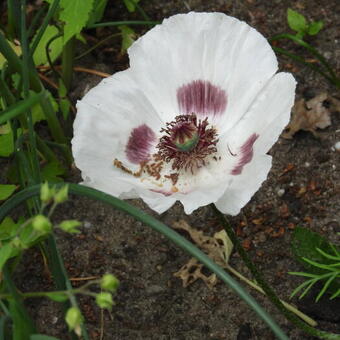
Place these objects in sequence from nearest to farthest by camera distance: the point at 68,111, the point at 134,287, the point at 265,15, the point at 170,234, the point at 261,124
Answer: the point at 170,234 → the point at 261,124 → the point at 134,287 → the point at 68,111 → the point at 265,15

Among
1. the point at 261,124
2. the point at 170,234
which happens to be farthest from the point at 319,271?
the point at 170,234

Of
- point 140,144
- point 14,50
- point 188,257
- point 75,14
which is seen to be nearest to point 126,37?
point 14,50

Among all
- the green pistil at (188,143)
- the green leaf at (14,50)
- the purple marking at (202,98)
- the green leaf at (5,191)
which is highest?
the purple marking at (202,98)

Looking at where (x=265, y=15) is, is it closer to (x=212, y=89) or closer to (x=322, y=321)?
(x=212, y=89)

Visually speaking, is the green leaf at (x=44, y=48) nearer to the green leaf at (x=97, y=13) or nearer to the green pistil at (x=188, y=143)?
the green leaf at (x=97, y=13)

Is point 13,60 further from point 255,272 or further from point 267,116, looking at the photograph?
point 255,272

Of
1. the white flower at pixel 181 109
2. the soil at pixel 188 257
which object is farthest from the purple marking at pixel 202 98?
the soil at pixel 188 257
